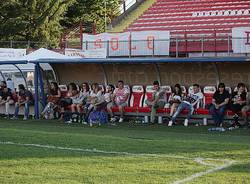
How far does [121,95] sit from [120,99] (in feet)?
0.46

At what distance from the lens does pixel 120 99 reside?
17375mm

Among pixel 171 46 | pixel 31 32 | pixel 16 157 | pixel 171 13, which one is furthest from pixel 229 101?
pixel 31 32

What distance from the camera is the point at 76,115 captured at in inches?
696

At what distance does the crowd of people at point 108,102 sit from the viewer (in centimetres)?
1531

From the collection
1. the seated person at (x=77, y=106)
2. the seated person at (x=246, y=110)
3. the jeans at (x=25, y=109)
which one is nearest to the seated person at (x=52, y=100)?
the jeans at (x=25, y=109)

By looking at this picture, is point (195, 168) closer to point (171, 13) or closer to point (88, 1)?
point (171, 13)

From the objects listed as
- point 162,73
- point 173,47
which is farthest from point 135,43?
point 162,73

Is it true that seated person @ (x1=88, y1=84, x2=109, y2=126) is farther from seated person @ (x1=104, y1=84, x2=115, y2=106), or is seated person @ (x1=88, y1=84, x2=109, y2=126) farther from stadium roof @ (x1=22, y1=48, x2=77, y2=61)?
stadium roof @ (x1=22, y1=48, x2=77, y2=61)

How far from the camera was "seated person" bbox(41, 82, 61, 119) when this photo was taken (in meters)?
18.8

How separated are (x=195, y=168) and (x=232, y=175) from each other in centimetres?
69

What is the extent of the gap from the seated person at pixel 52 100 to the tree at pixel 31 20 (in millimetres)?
24685

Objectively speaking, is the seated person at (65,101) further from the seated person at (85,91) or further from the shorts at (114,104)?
the shorts at (114,104)

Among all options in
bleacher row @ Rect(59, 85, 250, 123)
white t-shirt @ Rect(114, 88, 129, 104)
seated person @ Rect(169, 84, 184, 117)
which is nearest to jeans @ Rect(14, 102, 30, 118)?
bleacher row @ Rect(59, 85, 250, 123)

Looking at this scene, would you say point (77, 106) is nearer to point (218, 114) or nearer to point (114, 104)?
point (114, 104)
